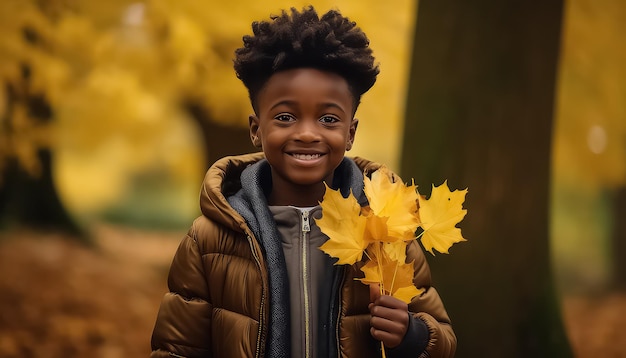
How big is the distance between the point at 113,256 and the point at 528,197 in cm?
307

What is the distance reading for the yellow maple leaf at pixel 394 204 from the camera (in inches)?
70.6

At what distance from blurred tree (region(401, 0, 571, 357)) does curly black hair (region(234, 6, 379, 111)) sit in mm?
1580

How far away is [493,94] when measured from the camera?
3.52m

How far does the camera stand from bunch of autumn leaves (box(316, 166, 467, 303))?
5.85 feet

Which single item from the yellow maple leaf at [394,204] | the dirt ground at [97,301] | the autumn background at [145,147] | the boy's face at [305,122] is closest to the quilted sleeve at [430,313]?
the yellow maple leaf at [394,204]

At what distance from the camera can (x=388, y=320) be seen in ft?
5.91

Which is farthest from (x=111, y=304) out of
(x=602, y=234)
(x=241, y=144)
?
(x=602, y=234)

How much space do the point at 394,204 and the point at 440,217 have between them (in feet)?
0.43

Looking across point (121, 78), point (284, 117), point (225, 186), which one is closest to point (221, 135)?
point (121, 78)

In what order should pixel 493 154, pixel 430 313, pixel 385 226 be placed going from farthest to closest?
pixel 493 154 < pixel 430 313 < pixel 385 226

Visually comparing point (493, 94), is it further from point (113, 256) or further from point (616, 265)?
point (113, 256)

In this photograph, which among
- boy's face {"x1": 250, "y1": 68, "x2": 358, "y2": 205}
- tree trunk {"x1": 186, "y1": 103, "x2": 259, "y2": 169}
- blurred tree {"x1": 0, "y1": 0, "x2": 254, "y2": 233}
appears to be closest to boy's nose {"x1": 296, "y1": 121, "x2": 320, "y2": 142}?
boy's face {"x1": 250, "y1": 68, "x2": 358, "y2": 205}

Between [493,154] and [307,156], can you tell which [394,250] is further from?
[493,154]

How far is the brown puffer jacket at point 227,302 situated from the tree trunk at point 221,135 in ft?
10.9
